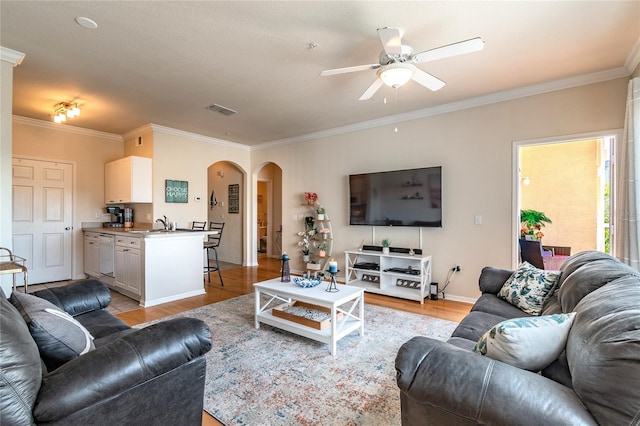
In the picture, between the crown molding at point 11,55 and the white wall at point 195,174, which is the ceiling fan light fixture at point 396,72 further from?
the white wall at point 195,174

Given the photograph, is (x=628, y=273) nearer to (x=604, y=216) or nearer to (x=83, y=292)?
(x=83, y=292)

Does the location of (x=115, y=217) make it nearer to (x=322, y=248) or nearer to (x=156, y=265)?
(x=156, y=265)

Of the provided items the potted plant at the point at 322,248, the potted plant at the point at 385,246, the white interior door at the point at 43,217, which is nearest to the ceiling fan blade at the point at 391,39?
the potted plant at the point at 385,246

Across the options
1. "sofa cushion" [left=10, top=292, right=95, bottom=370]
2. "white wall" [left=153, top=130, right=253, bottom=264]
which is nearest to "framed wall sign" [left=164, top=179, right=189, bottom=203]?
"white wall" [left=153, top=130, right=253, bottom=264]

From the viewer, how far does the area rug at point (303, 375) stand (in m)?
1.82

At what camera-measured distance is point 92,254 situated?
5.10m

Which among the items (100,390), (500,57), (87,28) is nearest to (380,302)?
(500,57)

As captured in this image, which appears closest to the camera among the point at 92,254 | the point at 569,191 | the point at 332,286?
the point at 332,286

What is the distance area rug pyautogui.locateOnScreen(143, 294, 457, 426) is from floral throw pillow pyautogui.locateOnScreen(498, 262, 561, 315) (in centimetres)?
85

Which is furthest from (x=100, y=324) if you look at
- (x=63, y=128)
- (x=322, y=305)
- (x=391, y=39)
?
(x=63, y=128)

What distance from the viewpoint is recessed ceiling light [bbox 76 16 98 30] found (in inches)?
89.4

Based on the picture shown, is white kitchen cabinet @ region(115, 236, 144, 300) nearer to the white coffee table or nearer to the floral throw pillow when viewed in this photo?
the white coffee table

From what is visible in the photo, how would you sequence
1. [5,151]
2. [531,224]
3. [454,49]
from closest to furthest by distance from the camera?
[454,49] → [5,151] → [531,224]

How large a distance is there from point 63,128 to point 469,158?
657 centimetres
